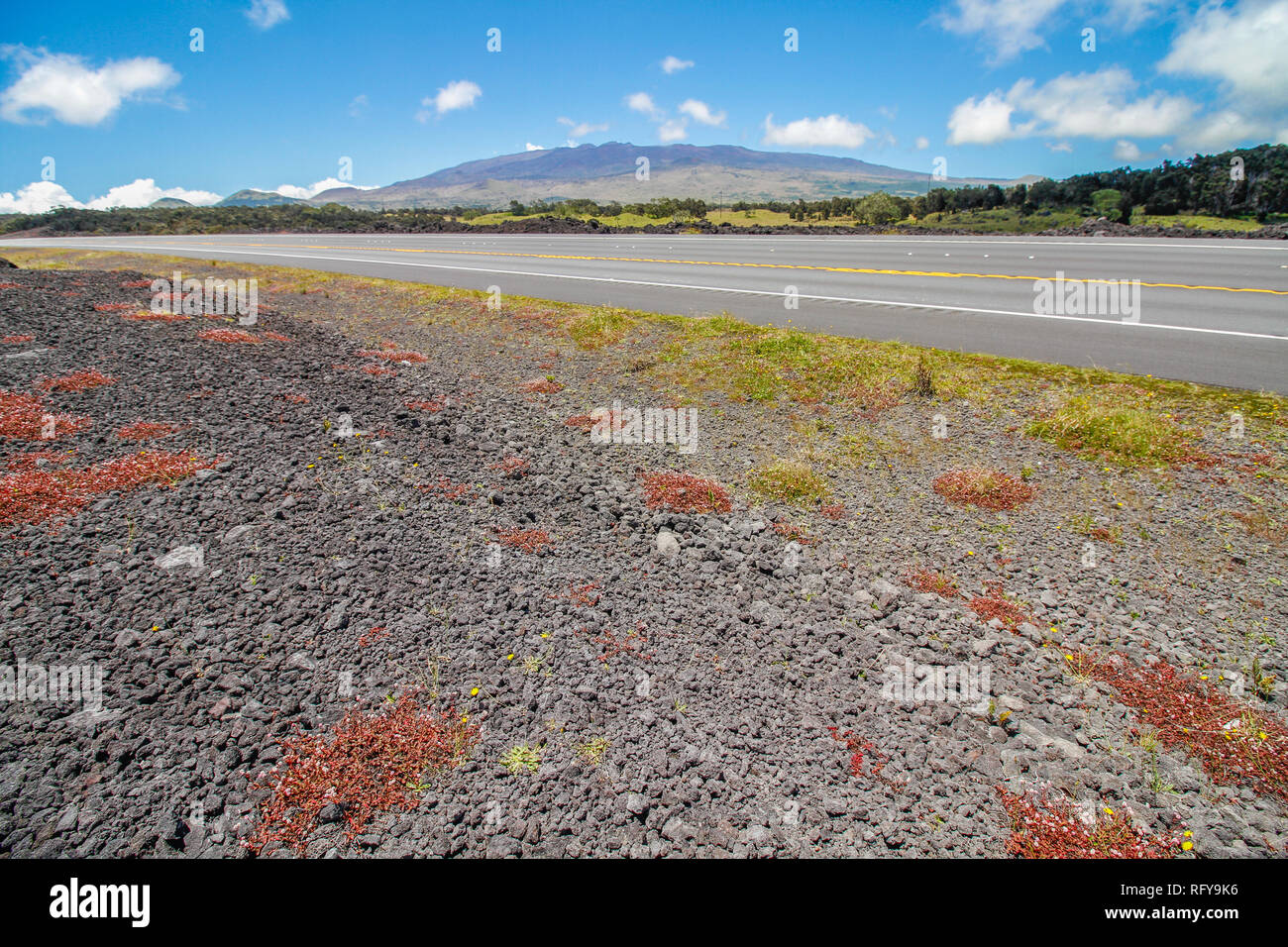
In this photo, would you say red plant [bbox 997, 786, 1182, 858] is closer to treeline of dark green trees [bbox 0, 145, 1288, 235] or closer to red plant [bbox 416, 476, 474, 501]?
red plant [bbox 416, 476, 474, 501]

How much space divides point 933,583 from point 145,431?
8.36 m

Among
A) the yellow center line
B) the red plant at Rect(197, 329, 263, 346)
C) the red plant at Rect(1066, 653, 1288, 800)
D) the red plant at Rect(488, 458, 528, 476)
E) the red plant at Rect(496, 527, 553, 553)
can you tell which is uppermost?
the yellow center line

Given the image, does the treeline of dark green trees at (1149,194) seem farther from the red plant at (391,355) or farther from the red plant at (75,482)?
the red plant at (75,482)

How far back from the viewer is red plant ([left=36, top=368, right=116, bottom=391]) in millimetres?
7531

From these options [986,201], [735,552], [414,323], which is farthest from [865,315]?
[986,201]

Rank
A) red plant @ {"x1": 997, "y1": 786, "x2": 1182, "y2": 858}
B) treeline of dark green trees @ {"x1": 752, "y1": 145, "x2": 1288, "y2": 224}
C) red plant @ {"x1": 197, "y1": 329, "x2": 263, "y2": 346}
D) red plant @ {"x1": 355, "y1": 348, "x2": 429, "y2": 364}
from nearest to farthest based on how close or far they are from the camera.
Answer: red plant @ {"x1": 997, "y1": 786, "x2": 1182, "y2": 858} → red plant @ {"x1": 197, "y1": 329, "x2": 263, "y2": 346} → red plant @ {"x1": 355, "y1": 348, "x2": 429, "y2": 364} → treeline of dark green trees @ {"x1": 752, "y1": 145, "x2": 1288, "y2": 224}

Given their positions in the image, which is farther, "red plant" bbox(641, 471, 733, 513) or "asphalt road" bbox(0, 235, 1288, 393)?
"asphalt road" bbox(0, 235, 1288, 393)

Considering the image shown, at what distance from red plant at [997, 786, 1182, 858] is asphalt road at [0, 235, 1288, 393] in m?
7.51

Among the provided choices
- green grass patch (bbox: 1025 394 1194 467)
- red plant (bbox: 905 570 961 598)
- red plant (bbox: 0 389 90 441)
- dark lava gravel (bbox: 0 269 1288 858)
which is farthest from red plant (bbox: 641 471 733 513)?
red plant (bbox: 0 389 90 441)

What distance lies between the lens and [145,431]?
6738mm
